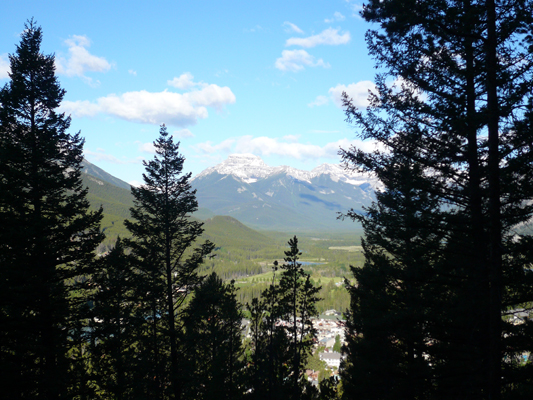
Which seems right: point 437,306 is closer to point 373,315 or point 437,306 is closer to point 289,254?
point 373,315

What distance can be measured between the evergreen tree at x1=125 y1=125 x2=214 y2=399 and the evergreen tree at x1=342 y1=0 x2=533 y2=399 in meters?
8.69

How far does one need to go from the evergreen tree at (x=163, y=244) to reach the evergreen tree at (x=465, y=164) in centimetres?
869

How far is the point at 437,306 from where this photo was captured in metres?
7.21

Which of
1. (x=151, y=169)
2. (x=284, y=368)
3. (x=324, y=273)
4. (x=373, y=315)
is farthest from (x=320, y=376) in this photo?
(x=324, y=273)

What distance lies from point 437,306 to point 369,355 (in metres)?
8.08

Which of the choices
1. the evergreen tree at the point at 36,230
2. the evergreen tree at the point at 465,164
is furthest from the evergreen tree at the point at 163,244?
the evergreen tree at the point at 465,164

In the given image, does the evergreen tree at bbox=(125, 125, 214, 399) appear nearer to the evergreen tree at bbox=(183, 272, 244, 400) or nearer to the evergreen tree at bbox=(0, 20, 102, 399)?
the evergreen tree at bbox=(183, 272, 244, 400)

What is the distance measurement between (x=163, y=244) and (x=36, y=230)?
16.0 feet

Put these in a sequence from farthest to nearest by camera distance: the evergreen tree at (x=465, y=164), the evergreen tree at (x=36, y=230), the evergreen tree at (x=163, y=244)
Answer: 1. the evergreen tree at (x=163, y=244)
2. the evergreen tree at (x=36, y=230)
3. the evergreen tree at (x=465, y=164)

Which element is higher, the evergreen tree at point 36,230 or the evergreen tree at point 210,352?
the evergreen tree at point 36,230

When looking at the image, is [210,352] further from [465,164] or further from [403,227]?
[465,164]

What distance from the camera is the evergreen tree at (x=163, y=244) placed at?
12828 millimetres

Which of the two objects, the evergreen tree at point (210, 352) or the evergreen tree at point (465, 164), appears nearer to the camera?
the evergreen tree at point (465, 164)

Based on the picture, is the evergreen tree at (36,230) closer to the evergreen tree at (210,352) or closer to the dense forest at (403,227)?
the dense forest at (403,227)
